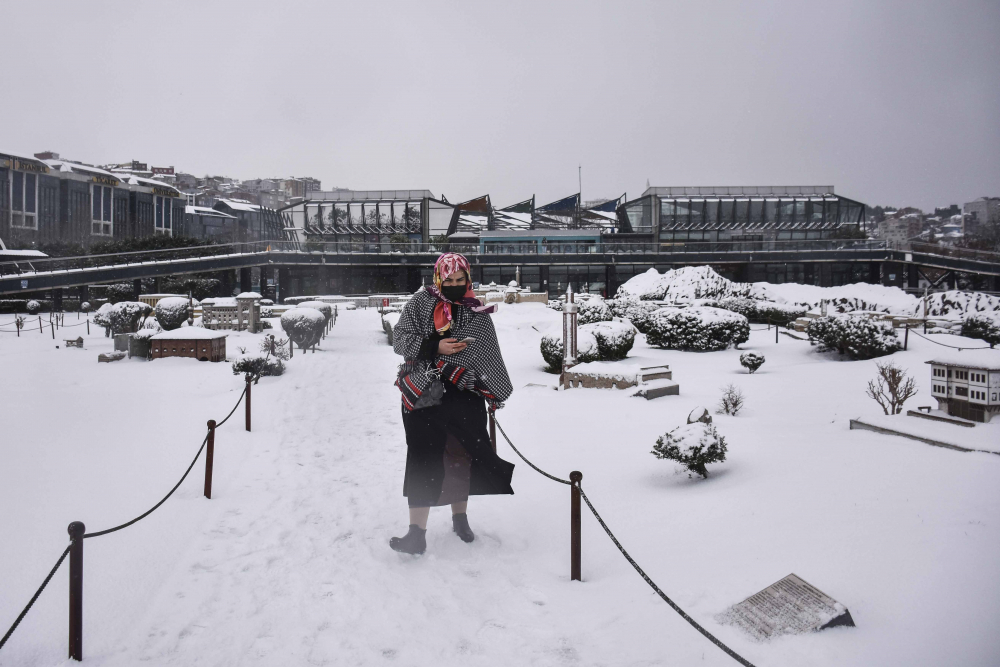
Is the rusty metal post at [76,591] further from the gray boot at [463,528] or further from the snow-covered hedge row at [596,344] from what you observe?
the snow-covered hedge row at [596,344]

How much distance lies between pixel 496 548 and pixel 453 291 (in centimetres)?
203

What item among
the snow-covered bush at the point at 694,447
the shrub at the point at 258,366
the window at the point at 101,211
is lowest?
the snow-covered bush at the point at 694,447

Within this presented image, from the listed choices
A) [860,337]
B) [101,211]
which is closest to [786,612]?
[860,337]

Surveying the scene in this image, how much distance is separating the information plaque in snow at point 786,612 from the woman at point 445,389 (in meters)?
1.76

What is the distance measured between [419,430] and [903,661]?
307 cm

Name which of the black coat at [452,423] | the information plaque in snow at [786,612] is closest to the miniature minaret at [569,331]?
the black coat at [452,423]

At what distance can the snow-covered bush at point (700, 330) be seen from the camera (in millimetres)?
18016

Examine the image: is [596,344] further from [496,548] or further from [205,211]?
[205,211]

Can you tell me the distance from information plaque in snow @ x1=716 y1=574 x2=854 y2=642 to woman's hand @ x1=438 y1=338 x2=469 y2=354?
2.32 m

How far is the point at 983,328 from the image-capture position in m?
18.3

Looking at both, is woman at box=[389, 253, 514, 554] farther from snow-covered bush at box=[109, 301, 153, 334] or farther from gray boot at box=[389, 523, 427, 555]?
snow-covered bush at box=[109, 301, 153, 334]

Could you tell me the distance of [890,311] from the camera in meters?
25.8

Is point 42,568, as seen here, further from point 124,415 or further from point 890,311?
point 890,311

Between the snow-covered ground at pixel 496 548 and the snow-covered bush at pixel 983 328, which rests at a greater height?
the snow-covered bush at pixel 983 328
